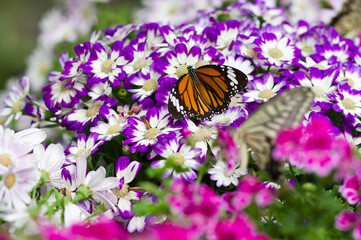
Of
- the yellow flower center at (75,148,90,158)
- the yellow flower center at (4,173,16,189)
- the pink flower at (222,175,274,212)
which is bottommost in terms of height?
the yellow flower center at (75,148,90,158)

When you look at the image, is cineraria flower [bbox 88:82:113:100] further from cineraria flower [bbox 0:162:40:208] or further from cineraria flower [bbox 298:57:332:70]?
→ cineraria flower [bbox 298:57:332:70]

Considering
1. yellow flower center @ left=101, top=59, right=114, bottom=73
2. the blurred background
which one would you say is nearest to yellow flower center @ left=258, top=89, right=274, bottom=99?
yellow flower center @ left=101, top=59, right=114, bottom=73

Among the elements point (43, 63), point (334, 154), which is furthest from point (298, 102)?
point (43, 63)

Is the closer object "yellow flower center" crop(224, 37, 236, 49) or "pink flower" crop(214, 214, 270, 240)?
"pink flower" crop(214, 214, 270, 240)

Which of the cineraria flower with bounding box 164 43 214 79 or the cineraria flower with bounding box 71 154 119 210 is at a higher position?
the cineraria flower with bounding box 164 43 214 79

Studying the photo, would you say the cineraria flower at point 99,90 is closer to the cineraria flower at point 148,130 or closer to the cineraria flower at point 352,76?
the cineraria flower at point 148,130

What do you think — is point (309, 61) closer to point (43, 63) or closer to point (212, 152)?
point (212, 152)
